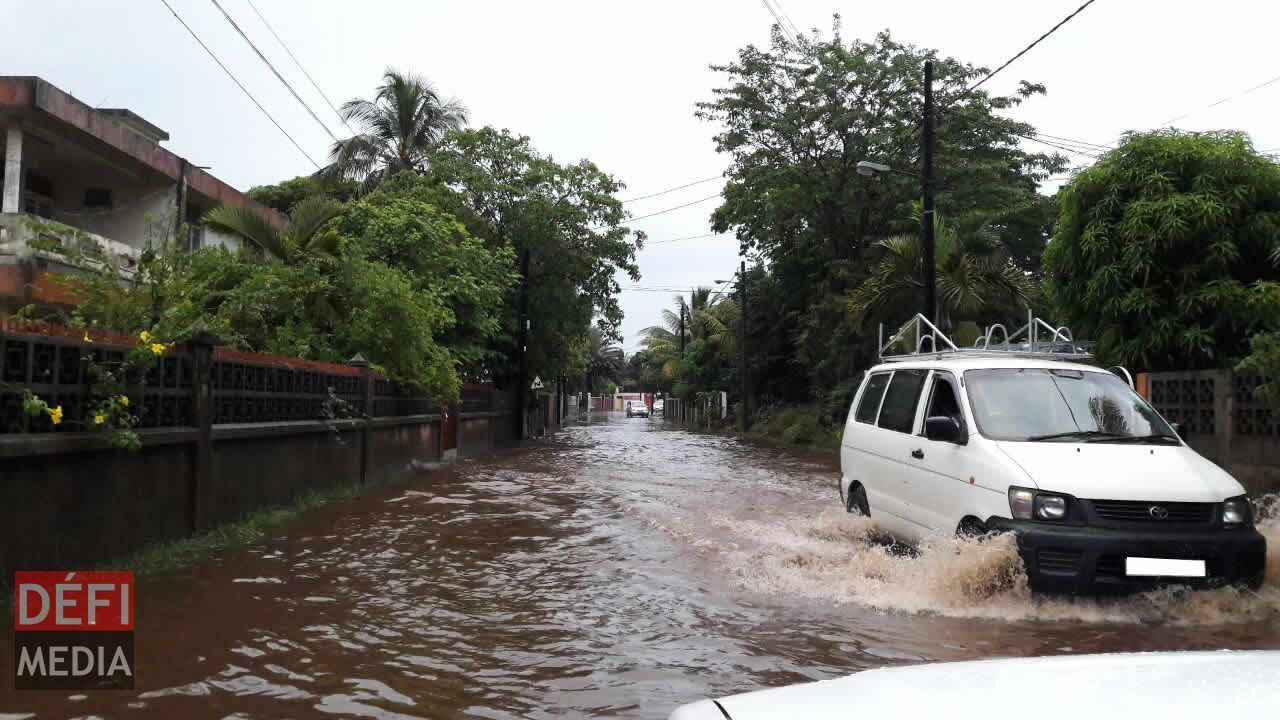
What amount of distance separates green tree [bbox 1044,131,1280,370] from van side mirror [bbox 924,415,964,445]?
21.7ft

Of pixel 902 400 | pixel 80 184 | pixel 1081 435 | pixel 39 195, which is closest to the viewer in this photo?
pixel 1081 435

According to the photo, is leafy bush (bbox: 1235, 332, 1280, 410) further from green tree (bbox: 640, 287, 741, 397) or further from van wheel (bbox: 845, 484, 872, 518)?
green tree (bbox: 640, 287, 741, 397)

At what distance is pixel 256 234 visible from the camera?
1516cm

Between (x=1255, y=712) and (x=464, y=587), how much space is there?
5875 millimetres

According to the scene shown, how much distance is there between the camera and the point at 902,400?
7840 mm

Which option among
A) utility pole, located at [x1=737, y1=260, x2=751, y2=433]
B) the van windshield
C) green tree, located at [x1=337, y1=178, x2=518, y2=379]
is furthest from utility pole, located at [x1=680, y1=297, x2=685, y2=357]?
the van windshield

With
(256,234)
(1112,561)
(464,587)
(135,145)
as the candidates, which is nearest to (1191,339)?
(1112,561)

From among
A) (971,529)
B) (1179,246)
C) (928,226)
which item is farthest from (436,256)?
(971,529)

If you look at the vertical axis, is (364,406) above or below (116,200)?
below

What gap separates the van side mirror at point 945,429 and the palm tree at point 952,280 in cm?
1366

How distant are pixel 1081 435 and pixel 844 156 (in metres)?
22.2

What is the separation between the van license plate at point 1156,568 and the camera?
18.0 ft

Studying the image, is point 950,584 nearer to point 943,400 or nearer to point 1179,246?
point 943,400

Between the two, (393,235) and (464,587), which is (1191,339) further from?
(393,235)
